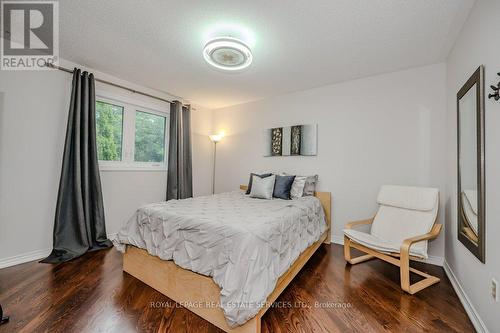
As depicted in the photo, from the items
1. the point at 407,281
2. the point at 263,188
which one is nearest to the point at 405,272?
the point at 407,281

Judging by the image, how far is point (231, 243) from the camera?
151 centimetres

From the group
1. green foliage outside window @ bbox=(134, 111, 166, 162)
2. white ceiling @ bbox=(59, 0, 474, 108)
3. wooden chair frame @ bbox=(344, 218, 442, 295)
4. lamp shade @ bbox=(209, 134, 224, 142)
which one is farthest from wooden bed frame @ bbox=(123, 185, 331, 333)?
lamp shade @ bbox=(209, 134, 224, 142)

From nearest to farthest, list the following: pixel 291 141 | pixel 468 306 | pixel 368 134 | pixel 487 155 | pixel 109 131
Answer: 1. pixel 487 155
2. pixel 468 306
3. pixel 368 134
4. pixel 109 131
5. pixel 291 141

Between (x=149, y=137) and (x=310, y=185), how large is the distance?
9.40 ft

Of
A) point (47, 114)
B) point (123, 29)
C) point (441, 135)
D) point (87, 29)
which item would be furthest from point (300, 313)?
point (47, 114)

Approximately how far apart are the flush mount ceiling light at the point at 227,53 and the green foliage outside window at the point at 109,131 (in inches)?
77.6

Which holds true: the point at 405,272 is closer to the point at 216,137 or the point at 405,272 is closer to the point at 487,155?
the point at 487,155

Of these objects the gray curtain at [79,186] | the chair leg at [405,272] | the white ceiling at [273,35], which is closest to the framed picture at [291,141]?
the white ceiling at [273,35]

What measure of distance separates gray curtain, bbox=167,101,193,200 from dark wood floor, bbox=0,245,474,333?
166 centimetres

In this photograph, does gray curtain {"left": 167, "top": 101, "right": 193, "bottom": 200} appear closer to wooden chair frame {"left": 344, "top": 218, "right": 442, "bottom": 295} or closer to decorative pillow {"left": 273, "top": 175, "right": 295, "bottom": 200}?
decorative pillow {"left": 273, "top": 175, "right": 295, "bottom": 200}

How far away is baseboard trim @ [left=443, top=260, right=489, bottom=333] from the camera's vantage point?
1457 mm

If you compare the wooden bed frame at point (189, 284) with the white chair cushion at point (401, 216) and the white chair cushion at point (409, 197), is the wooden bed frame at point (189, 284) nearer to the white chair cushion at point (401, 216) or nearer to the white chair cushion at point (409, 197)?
the white chair cushion at point (401, 216)

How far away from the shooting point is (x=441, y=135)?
102 inches

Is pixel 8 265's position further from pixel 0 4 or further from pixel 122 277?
pixel 0 4
